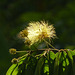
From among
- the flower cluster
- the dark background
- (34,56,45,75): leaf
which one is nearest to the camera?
(34,56,45,75): leaf

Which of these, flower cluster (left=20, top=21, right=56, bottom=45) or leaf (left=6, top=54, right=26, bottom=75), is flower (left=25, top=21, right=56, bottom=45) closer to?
flower cluster (left=20, top=21, right=56, bottom=45)

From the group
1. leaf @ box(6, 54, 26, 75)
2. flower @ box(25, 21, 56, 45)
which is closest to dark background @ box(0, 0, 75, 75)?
flower @ box(25, 21, 56, 45)

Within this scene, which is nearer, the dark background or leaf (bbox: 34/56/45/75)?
leaf (bbox: 34/56/45/75)

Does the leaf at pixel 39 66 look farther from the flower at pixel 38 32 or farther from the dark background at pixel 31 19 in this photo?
the dark background at pixel 31 19

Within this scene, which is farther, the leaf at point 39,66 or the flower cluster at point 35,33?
the flower cluster at point 35,33

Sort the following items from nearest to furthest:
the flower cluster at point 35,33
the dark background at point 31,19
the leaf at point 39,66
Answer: the leaf at point 39,66 < the flower cluster at point 35,33 < the dark background at point 31,19

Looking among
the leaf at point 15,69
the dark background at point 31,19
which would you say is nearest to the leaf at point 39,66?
the leaf at point 15,69
